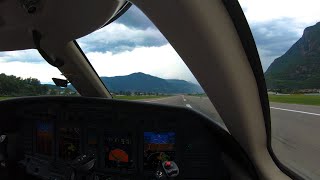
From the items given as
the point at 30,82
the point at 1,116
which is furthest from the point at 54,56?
the point at 1,116

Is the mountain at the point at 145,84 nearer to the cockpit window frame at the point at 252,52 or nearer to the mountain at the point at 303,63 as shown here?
the mountain at the point at 303,63

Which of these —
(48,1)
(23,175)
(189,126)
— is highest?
(48,1)

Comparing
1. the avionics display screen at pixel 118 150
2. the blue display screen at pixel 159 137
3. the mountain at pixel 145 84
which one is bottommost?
the avionics display screen at pixel 118 150

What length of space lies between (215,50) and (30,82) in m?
2.98

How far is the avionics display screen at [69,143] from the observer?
3246 millimetres

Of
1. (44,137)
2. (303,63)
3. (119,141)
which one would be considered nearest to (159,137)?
(119,141)

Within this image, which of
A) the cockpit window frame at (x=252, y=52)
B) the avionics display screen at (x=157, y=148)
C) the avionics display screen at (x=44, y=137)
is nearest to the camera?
the cockpit window frame at (x=252, y=52)

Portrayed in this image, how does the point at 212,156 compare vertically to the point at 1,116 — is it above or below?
below

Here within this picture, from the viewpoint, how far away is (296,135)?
398cm

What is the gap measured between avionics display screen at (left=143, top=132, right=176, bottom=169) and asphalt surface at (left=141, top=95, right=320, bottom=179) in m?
0.31

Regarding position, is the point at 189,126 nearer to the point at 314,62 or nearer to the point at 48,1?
the point at 314,62

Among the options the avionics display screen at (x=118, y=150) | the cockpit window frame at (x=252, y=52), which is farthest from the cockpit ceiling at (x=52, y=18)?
the cockpit window frame at (x=252, y=52)

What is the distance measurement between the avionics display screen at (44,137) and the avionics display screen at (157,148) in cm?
116

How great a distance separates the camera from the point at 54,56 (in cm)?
Result: 360
